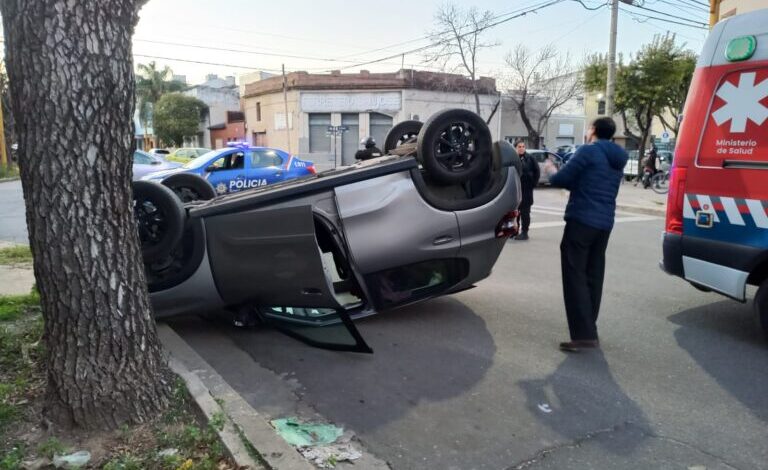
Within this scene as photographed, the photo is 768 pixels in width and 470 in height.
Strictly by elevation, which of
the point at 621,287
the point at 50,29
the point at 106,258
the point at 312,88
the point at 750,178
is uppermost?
the point at 312,88

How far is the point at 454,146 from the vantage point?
4.97 m

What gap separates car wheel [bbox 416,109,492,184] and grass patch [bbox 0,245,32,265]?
5.77 meters

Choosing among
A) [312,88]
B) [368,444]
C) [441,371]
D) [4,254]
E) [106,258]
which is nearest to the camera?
[106,258]

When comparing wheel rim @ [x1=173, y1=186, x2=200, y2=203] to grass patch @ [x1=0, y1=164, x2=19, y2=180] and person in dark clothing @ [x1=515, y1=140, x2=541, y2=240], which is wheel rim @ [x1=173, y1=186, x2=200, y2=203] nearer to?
person in dark clothing @ [x1=515, y1=140, x2=541, y2=240]

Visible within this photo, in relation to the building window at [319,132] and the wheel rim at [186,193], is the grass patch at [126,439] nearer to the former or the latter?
the wheel rim at [186,193]

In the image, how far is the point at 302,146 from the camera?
128 ft

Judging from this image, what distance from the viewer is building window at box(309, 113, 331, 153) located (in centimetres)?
3884

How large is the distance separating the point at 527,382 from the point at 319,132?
1427 inches

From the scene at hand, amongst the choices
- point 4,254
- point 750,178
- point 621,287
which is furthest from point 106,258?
point 4,254

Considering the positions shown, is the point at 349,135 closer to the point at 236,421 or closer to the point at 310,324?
the point at 310,324

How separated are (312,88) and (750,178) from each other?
35.9m

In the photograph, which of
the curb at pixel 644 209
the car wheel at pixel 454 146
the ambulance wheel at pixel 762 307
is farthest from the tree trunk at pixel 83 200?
the curb at pixel 644 209

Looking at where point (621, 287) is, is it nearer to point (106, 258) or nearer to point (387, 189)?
point (387, 189)

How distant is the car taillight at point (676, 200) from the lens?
4828 millimetres
